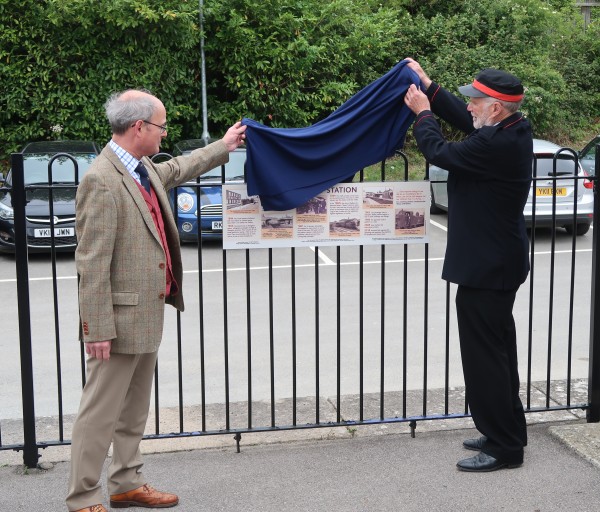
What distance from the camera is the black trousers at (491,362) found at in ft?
15.2

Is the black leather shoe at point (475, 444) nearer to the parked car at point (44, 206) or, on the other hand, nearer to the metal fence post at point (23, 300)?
the metal fence post at point (23, 300)

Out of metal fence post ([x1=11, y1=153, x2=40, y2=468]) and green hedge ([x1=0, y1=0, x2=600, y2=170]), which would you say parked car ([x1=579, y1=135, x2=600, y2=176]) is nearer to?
green hedge ([x1=0, y1=0, x2=600, y2=170])

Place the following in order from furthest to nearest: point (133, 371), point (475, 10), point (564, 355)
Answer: point (475, 10) → point (564, 355) → point (133, 371)

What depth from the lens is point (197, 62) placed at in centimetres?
1981

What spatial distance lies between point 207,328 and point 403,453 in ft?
14.8

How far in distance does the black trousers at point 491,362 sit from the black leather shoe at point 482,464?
25 millimetres

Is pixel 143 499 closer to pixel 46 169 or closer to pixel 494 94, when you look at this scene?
pixel 494 94

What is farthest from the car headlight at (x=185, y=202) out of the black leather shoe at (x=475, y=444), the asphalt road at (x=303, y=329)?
the black leather shoe at (x=475, y=444)

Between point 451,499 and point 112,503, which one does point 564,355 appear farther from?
point 112,503

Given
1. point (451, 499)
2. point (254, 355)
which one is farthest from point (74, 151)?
point (451, 499)

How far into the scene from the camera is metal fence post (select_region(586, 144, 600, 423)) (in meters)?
5.30

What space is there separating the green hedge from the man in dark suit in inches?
566

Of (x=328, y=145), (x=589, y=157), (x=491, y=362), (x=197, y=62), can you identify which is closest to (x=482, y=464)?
(x=491, y=362)

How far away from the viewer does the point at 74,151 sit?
47.4 feet
